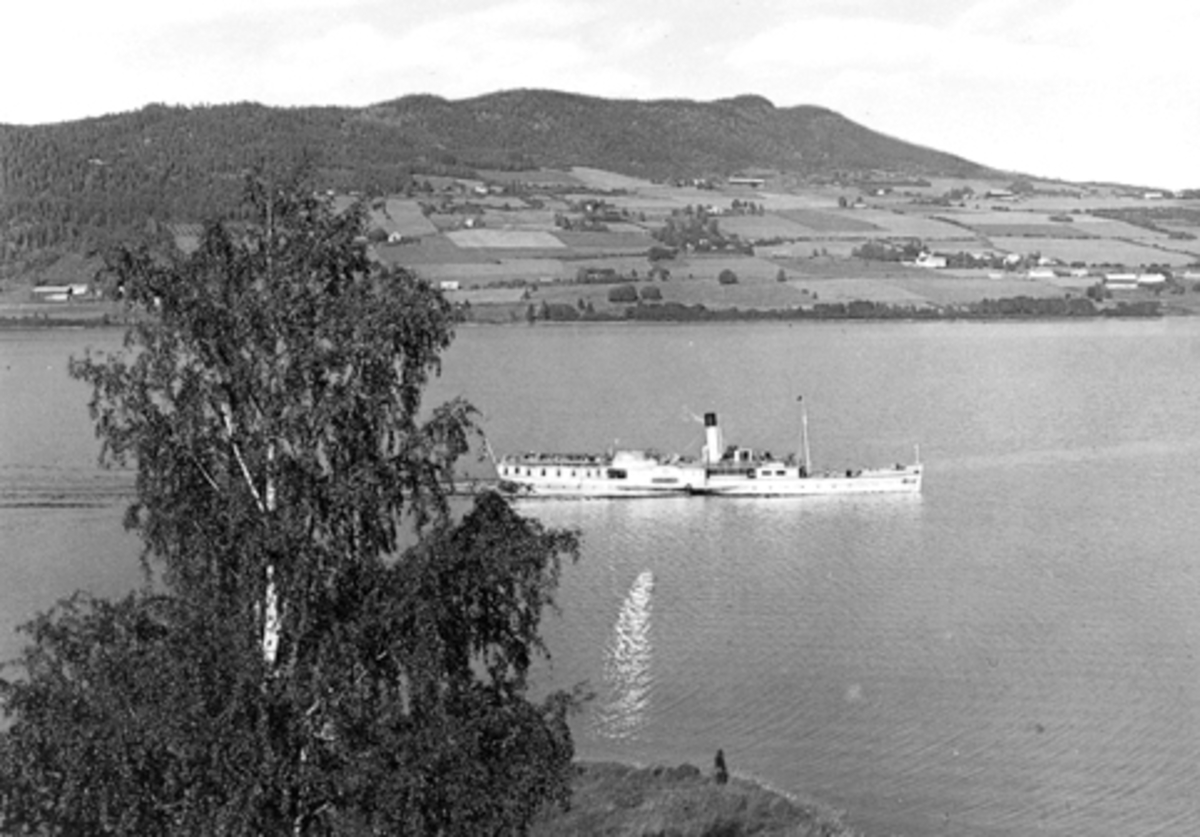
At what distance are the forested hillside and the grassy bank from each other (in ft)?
162

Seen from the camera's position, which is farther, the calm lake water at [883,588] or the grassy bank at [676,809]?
the calm lake water at [883,588]

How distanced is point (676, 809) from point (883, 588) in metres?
15.7

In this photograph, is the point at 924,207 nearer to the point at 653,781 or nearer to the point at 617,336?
the point at 617,336

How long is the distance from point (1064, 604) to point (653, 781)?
575 inches

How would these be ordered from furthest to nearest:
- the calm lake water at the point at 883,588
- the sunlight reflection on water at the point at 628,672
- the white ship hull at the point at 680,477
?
the white ship hull at the point at 680,477 → the sunlight reflection on water at the point at 628,672 → the calm lake water at the point at 883,588

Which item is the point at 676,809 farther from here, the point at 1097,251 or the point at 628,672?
the point at 1097,251

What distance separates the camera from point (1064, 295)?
111 meters

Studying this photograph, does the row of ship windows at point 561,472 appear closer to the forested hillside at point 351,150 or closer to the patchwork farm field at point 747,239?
the forested hillside at point 351,150

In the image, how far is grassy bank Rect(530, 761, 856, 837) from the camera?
18156mm

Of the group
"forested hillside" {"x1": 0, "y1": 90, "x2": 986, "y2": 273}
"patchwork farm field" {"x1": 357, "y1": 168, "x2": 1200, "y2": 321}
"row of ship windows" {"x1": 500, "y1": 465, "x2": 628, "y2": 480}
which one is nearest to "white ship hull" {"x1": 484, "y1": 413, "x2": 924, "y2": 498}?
"row of ship windows" {"x1": 500, "y1": 465, "x2": 628, "y2": 480}

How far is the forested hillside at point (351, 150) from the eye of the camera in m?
105

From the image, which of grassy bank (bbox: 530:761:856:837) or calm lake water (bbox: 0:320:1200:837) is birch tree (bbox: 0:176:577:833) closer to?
grassy bank (bbox: 530:761:856:837)

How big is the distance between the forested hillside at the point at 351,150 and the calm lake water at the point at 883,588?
2268cm

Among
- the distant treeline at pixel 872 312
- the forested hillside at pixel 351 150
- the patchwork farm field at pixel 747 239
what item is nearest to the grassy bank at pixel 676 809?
the forested hillside at pixel 351 150
